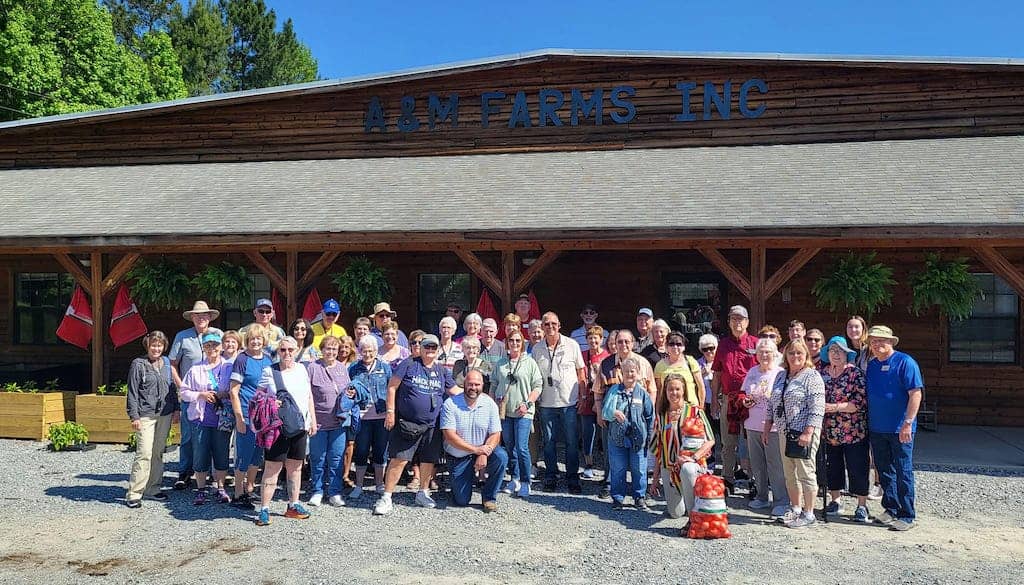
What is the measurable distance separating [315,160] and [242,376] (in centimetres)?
763

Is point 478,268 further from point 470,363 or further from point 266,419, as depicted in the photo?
point 266,419

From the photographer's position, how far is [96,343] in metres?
10.6

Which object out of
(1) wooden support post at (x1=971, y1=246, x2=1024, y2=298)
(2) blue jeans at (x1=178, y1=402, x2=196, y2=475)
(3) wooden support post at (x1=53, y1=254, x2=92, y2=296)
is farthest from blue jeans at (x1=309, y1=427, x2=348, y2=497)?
(1) wooden support post at (x1=971, y1=246, x2=1024, y2=298)

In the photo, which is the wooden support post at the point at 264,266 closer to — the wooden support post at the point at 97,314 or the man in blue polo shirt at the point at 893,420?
the wooden support post at the point at 97,314

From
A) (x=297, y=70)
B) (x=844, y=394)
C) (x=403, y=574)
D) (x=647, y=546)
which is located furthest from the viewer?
(x=297, y=70)

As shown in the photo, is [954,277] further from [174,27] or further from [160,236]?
[174,27]

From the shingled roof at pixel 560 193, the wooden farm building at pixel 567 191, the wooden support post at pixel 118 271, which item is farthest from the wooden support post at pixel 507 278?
the wooden support post at pixel 118 271

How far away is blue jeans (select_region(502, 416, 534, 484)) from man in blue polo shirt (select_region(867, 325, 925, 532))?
2.90 m

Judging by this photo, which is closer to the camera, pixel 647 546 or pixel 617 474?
pixel 647 546

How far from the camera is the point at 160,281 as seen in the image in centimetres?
1148

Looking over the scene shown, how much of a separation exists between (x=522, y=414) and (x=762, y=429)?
208 centimetres

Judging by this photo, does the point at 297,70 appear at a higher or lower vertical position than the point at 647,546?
higher

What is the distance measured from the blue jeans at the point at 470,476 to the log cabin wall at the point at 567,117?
6990mm

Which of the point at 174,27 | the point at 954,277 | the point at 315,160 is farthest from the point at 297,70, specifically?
the point at 954,277
